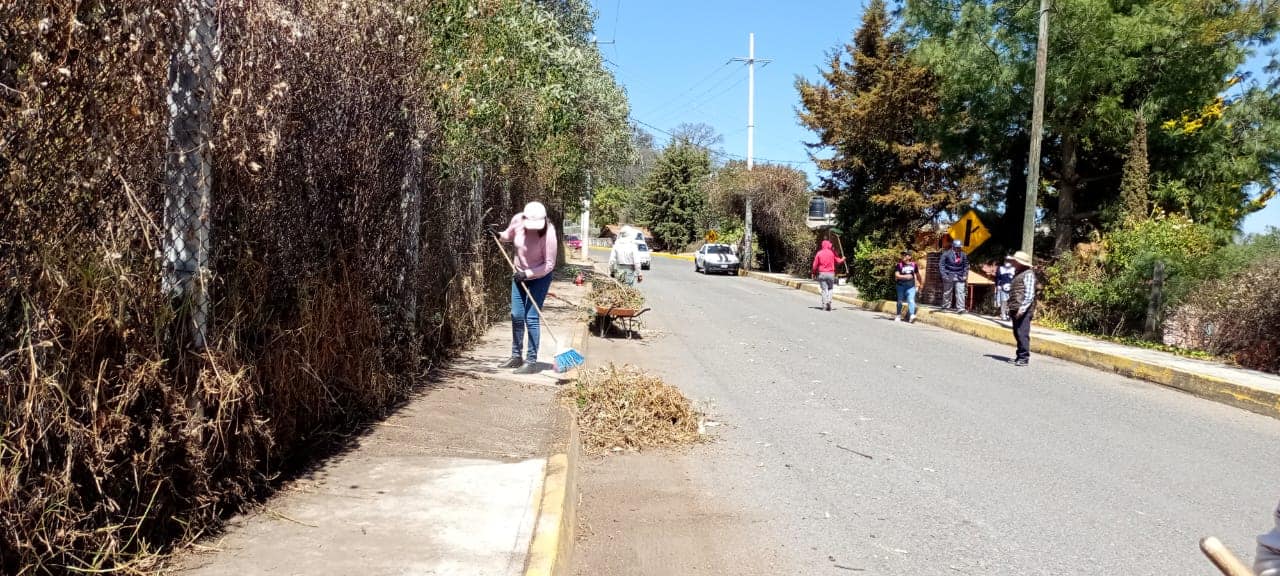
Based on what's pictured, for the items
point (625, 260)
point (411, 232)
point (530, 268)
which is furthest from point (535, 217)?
point (625, 260)

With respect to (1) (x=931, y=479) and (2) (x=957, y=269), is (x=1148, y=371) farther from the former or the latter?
(2) (x=957, y=269)

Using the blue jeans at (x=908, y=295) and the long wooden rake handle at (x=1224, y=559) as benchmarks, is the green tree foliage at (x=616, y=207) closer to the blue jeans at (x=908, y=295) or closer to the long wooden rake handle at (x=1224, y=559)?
the blue jeans at (x=908, y=295)

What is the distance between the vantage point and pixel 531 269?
327 inches

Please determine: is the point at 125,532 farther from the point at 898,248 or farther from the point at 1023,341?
the point at 898,248

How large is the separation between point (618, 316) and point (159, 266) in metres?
9.48

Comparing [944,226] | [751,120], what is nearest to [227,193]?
[944,226]

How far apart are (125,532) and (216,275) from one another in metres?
1.12

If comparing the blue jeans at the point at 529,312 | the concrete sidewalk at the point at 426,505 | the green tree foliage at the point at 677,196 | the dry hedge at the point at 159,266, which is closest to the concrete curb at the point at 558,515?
the concrete sidewalk at the point at 426,505

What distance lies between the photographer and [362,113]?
5.74 m

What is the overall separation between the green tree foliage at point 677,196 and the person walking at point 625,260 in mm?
50232

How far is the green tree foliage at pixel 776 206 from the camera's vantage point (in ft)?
140

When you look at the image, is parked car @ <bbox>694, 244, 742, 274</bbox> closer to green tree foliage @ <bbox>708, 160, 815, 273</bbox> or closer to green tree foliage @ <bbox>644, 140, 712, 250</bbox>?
green tree foliage @ <bbox>708, 160, 815, 273</bbox>

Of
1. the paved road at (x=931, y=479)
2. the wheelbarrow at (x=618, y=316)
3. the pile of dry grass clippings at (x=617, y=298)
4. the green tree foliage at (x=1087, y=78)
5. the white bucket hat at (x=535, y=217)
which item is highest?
the green tree foliage at (x=1087, y=78)

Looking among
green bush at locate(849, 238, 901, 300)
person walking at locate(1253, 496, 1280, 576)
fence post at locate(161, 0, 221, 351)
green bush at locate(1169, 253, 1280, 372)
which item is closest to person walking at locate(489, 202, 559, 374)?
fence post at locate(161, 0, 221, 351)
